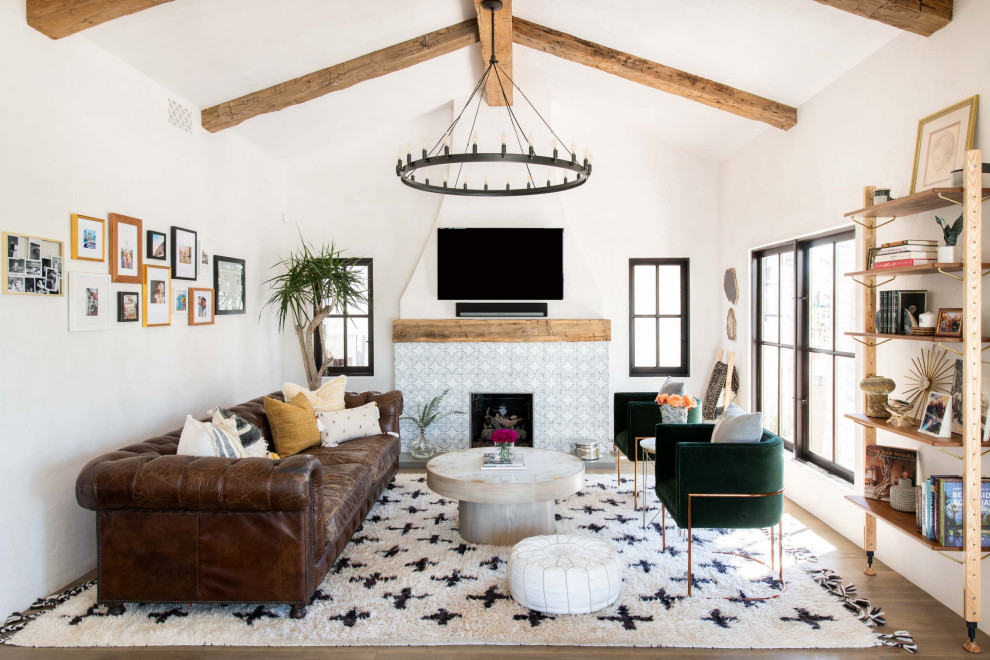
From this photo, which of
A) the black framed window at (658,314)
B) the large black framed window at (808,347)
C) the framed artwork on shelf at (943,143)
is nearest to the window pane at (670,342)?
the black framed window at (658,314)

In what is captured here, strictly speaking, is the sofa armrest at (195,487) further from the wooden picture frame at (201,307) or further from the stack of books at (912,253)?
the stack of books at (912,253)

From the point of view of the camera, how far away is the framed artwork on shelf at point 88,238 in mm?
3537

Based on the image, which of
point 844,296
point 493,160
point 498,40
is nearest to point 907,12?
point 844,296

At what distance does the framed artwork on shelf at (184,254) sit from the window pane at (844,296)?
4787 mm

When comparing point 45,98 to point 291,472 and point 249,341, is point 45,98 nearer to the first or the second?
point 291,472

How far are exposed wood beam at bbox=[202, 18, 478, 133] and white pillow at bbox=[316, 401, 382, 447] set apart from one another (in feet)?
8.26

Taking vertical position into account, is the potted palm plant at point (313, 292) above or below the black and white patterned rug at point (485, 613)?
above

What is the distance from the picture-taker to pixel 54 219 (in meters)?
3.40

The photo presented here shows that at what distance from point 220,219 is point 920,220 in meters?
Answer: 5.09

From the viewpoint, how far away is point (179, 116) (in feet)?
15.2

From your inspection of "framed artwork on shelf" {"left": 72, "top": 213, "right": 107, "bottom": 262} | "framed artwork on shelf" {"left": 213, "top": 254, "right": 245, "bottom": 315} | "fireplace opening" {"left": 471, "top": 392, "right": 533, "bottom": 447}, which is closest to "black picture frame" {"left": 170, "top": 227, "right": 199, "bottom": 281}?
"framed artwork on shelf" {"left": 213, "top": 254, "right": 245, "bottom": 315}

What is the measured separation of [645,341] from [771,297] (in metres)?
1.59

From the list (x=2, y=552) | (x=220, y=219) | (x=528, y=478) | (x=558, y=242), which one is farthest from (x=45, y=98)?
(x=558, y=242)

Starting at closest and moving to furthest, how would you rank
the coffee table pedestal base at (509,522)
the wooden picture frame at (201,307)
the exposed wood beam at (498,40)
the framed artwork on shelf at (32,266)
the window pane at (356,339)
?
the framed artwork on shelf at (32,266), the coffee table pedestal base at (509,522), the exposed wood beam at (498,40), the wooden picture frame at (201,307), the window pane at (356,339)
